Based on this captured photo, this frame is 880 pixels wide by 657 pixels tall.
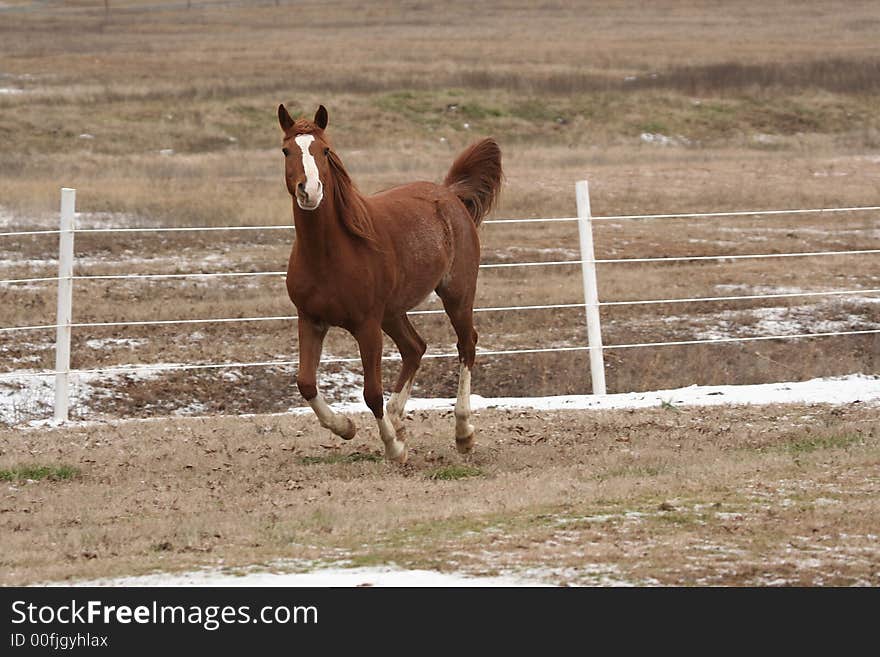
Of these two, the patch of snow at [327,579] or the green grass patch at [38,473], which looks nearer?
the patch of snow at [327,579]

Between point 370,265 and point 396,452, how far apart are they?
51.4 inches

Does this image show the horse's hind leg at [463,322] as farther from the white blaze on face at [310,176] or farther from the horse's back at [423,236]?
the white blaze on face at [310,176]

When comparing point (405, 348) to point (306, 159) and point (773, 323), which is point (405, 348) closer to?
point (306, 159)

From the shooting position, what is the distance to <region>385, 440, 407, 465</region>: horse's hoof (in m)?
8.68

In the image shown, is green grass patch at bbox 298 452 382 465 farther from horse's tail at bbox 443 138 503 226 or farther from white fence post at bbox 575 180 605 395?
white fence post at bbox 575 180 605 395

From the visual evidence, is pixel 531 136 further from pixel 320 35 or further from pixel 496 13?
pixel 496 13

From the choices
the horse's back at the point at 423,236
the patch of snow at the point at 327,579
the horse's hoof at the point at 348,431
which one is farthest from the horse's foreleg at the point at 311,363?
the patch of snow at the point at 327,579

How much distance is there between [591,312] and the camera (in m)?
12.1

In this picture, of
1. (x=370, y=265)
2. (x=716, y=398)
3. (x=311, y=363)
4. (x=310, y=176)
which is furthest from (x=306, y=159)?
(x=716, y=398)

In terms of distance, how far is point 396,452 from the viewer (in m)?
8.70

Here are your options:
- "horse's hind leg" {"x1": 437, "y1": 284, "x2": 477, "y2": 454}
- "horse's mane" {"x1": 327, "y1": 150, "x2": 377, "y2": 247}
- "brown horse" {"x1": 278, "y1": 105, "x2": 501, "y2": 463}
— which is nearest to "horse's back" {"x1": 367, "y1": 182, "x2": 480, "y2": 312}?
"brown horse" {"x1": 278, "y1": 105, "x2": 501, "y2": 463}

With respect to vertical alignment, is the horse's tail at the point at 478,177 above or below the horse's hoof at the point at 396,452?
above

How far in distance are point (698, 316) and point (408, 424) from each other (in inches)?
245

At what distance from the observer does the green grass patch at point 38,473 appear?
337 inches
